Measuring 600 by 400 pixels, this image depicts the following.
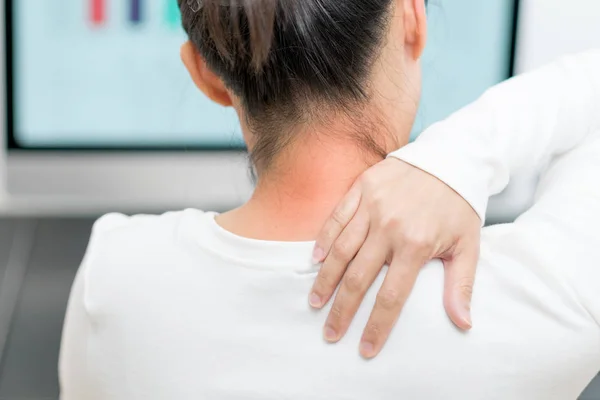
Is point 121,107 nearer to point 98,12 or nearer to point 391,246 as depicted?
point 98,12

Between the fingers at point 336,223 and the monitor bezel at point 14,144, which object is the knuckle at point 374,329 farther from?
the monitor bezel at point 14,144

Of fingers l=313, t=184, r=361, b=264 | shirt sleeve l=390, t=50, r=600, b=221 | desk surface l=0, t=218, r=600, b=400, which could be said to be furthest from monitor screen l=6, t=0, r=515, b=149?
fingers l=313, t=184, r=361, b=264

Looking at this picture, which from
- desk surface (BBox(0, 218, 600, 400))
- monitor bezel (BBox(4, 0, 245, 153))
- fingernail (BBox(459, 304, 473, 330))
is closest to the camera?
fingernail (BBox(459, 304, 473, 330))

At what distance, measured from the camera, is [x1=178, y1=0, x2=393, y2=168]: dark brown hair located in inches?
20.5

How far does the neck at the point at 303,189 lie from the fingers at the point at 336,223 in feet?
0.06

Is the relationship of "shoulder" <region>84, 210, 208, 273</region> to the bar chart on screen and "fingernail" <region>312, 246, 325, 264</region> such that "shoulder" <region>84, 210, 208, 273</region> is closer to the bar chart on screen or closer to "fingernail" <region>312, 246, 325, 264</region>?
"fingernail" <region>312, 246, 325, 264</region>

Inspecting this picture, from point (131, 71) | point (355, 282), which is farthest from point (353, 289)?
point (131, 71)

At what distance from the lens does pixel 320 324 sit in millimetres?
507

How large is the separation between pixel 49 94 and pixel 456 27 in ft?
2.30

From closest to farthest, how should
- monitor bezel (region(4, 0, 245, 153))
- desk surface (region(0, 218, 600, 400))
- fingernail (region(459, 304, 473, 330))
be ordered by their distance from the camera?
fingernail (region(459, 304, 473, 330)) < desk surface (region(0, 218, 600, 400)) < monitor bezel (region(4, 0, 245, 153))

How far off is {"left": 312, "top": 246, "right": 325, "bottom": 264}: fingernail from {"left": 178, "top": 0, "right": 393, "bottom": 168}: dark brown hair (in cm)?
10

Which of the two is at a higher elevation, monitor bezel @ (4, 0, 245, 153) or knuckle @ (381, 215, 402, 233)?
knuckle @ (381, 215, 402, 233)

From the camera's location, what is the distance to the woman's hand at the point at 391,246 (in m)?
0.49

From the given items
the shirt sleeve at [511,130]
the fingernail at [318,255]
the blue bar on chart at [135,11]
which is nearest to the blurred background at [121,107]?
the blue bar on chart at [135,11]
